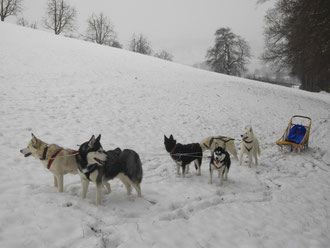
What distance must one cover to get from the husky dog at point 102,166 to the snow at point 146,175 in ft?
1.26

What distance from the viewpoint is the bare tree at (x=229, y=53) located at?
37.9 metres

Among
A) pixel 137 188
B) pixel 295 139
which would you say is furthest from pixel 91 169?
pixel 295 139

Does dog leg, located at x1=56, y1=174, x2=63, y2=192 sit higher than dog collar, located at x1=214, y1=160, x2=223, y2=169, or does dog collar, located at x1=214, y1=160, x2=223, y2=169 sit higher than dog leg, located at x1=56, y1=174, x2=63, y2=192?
dog collar, located at x1=214, y1=160, x2=223, y2=169

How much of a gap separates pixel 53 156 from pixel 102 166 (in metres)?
0.98

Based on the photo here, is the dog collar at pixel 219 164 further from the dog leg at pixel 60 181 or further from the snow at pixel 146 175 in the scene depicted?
the dog leg at pixel 60 181

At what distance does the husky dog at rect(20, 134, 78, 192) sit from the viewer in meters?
3.49

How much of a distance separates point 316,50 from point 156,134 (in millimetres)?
10513

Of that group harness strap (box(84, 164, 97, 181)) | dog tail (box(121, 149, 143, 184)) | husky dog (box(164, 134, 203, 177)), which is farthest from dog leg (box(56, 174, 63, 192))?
husky dog (box(164, 134, 203, 177))

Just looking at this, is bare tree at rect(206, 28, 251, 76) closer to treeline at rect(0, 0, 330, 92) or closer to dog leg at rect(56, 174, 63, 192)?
treeline at rect(0, 0, 330, 92)

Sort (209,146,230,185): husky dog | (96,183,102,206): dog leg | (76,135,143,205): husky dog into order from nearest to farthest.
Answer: (76,135,143,205): husky dog
(96,183,102,206): dog leg
(209,146,230,185): husky dog

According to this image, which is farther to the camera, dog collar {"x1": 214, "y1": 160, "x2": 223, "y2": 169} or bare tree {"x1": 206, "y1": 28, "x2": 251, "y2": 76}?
bare tree {"x1": 206, "y1": 28, "x2": 251, "y2": 76}

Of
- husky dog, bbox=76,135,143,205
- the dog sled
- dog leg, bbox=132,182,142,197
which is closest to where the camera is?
husky dog, bbox=76,135,143,205

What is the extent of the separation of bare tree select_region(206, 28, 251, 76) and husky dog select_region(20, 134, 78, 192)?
132ft

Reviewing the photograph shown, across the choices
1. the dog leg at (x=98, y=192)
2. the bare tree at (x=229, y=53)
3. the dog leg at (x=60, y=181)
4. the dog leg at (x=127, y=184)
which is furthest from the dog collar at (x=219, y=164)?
the bare tree at (x=229, y=53)
